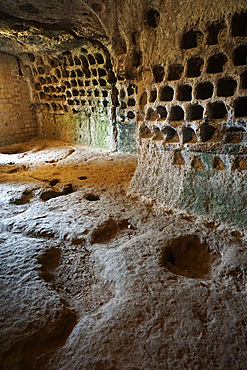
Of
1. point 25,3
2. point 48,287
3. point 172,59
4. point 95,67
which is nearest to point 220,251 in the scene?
point 48,287

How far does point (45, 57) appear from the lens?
314 inches

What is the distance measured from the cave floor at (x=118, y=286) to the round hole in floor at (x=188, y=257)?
11mm

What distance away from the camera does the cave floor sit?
1.62m

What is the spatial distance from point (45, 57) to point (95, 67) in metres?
2.24

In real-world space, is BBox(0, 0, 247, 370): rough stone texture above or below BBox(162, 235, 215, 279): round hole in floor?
above

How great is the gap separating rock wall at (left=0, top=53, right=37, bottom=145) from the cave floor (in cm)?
532

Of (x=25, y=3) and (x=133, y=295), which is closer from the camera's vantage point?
(x=133, y=295)

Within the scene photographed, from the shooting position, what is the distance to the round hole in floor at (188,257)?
2.59 metres

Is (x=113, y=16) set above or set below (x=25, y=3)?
below

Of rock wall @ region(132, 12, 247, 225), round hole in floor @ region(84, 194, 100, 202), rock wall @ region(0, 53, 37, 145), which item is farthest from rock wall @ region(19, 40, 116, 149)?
rock wall @ region(132, 12, 247, 225)

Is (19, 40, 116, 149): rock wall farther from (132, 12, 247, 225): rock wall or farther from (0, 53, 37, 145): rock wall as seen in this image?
(132, 12, 247, 225): rock wall

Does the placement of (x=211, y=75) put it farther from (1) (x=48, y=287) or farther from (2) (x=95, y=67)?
(2) (x=95, y=67)

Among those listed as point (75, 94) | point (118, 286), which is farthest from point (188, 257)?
point (75, 94)

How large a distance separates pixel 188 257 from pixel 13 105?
8272 mm
